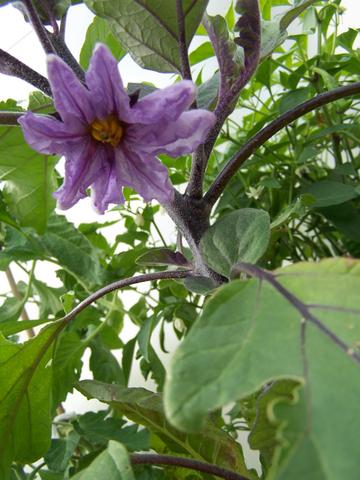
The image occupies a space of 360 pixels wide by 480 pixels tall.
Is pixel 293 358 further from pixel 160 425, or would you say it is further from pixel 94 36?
pixel 94 36

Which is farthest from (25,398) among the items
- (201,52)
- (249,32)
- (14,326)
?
(201,52)

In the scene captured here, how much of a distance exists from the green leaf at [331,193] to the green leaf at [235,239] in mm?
197

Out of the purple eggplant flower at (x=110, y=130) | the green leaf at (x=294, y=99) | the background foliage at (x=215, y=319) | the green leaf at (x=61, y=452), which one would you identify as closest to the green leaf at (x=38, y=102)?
the background foliage at (x=215, y=319)

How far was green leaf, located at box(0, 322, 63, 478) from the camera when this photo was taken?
0.39 metres

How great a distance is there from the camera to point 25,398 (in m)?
0.41

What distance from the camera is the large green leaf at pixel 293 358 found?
0.16 metres

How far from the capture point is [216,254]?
33 centimetres

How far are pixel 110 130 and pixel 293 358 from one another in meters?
0.18

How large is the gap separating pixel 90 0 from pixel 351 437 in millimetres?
282

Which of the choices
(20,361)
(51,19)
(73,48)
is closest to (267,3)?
(51,19)

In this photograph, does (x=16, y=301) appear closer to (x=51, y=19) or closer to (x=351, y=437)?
(x=51, y=19)

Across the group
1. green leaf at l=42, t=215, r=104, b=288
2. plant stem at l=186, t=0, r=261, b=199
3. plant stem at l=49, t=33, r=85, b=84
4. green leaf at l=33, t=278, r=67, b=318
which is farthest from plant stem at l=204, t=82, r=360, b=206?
green leaf at l=33, t=278, r=67, b=318

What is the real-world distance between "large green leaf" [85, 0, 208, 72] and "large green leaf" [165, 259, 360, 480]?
0.60ft

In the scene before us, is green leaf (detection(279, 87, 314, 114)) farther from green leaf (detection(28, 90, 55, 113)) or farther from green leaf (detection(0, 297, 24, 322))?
green leaf (detection(0, 297, 24, 322))
